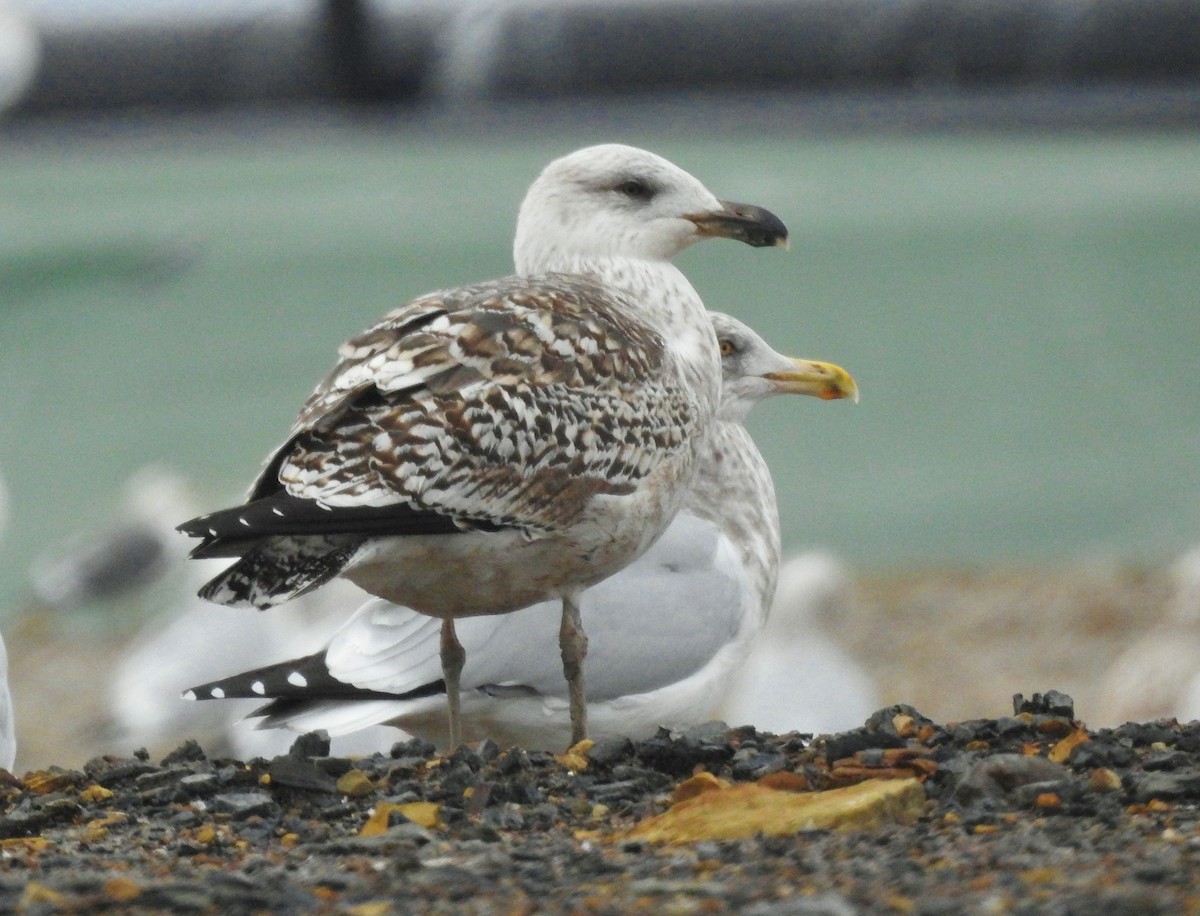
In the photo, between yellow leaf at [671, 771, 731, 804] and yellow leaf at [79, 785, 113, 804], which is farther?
yellow leaf at [79, 785, 113, 804]

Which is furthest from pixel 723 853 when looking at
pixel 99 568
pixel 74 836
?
pixel 99 568

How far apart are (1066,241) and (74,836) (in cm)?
687

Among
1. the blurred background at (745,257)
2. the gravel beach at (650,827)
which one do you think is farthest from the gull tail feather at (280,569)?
the blurred background at (745,257)

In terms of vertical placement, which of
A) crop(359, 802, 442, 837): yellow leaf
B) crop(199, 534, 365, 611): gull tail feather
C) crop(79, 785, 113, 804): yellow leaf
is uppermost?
crop(199, 534, 365, 611): gull tail feather

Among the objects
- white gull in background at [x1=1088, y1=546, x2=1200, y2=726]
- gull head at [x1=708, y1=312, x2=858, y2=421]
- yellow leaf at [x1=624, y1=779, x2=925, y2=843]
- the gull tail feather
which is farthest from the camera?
white gull in background at [x1=1088, y1=546, x2=1200, y2=726]

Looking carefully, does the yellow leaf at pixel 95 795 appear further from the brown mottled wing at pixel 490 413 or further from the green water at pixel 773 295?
the green water at pixel 773 295

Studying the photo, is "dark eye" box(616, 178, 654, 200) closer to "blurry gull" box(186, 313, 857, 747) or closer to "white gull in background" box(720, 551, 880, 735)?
"blurry gull" box(186, 313, 857, 747)

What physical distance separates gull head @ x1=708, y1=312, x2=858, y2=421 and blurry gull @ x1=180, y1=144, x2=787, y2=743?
73 centimetres

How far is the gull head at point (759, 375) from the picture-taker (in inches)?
165

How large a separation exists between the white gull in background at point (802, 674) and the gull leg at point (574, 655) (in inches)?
75.5

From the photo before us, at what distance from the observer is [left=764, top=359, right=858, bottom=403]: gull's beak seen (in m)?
4.20

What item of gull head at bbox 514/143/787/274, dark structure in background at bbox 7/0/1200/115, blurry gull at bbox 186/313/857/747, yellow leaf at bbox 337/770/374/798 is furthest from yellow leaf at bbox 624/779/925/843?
dark structure in background at bbox 7/0/1200/115

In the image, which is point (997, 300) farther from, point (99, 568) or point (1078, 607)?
point (99, 568)

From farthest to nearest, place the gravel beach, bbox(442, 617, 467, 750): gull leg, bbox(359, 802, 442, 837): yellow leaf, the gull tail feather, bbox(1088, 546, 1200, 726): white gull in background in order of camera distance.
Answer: bbox(1088, 546, 1200, 726): white gull in background, bbox(442, 617, 467, 750): gull leg, the gull tail feather, bbox(359, 802, 442, 837): yellow leaf, the gravel beach
